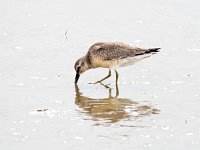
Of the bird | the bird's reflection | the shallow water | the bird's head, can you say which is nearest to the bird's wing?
the bird

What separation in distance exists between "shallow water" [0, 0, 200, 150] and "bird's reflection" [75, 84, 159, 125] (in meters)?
0.02

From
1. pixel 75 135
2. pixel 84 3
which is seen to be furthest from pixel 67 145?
pixel 84 3

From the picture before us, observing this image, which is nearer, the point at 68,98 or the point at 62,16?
the point at 68,98

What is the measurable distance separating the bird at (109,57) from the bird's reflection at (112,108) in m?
1.09

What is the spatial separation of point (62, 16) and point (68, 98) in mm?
5483

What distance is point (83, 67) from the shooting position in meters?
12.9

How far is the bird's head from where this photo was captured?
41.9 ft

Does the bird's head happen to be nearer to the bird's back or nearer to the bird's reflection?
the bird's back

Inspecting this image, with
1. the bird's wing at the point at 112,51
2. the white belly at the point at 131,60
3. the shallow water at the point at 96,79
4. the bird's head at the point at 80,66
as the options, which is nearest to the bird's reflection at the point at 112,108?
the shallow water at the point at 96,79

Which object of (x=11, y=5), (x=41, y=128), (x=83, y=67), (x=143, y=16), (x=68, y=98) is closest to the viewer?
(x=41, y=128)

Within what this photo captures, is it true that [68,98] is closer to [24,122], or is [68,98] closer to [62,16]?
[24,122]

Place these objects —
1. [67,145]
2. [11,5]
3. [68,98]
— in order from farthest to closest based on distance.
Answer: [11,5] < [68,98] < [67,145]

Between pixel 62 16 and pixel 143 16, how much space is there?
1952 mm

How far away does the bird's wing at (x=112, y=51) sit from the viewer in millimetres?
12945
